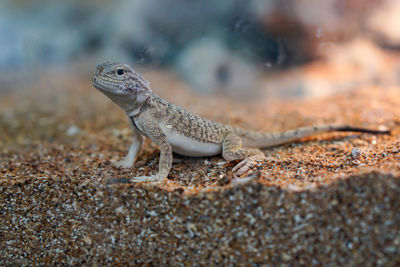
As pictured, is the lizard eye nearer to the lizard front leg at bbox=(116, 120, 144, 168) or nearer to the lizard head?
the lizard head

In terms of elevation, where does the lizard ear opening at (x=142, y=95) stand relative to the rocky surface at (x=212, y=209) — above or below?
above

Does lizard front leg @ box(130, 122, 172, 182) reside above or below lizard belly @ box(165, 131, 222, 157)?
below

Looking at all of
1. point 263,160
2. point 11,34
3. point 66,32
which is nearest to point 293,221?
point 263,160

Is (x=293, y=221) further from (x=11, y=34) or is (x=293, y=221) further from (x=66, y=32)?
(x=11, y=34)

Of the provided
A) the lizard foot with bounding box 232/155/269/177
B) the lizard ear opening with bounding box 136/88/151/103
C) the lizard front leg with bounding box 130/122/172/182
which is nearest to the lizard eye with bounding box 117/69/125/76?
the lizard ear opening with bounding box 136/88/151/103

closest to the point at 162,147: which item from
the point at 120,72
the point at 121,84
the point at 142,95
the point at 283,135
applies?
the point at 142,95

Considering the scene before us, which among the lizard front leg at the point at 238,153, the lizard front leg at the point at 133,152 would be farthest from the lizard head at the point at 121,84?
the lizard front leg at the point at 238,153

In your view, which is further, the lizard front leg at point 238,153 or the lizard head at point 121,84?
the lizard front leg at point 238,153

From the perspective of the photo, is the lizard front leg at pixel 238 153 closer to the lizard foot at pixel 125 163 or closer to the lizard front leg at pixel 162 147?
the lizard front leg at pixel 162 147

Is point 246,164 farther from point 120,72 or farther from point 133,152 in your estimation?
point 120,72
